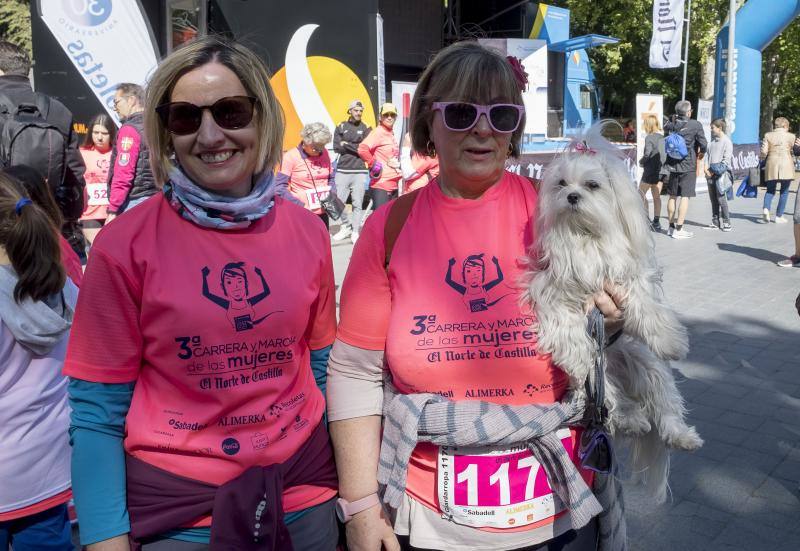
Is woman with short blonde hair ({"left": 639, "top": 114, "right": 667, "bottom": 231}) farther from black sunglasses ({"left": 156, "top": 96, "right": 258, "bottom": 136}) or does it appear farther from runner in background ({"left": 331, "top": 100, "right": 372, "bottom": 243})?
black sunglasses ({"left": 156, "top": 96, "right": 258, "bottom": 136})

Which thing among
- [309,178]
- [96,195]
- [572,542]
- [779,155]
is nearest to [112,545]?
[572,542]

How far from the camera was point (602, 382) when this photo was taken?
189cm

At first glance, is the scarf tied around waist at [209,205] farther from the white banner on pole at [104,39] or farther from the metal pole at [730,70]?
the metal pole at [730,70]

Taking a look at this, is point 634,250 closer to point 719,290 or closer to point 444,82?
point 444,82

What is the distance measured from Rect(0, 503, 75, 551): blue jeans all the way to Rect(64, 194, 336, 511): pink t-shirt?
3.53 ft

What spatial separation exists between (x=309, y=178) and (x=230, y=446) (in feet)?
21.5

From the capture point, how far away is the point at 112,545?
1.65 meters

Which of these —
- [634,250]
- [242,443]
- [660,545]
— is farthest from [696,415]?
[242,443]

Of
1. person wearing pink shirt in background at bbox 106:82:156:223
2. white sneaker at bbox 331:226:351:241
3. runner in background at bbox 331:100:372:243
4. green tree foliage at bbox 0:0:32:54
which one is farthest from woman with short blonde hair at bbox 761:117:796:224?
green tree foliage at bbox 0:0:32:54

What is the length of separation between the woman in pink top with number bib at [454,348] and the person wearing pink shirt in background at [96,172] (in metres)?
7.26

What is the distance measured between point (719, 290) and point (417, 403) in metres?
7.61

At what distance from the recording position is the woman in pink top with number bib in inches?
72.1

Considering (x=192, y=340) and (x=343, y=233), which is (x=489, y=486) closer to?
(x=192, y=340)

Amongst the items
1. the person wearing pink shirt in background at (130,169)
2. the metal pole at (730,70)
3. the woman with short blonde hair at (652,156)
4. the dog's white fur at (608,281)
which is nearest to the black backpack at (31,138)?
the person wearing pink shirt in background at (130,169)
